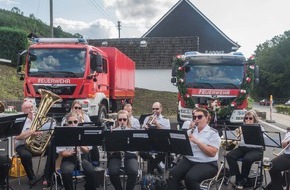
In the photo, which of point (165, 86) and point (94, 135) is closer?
point (94, 135)

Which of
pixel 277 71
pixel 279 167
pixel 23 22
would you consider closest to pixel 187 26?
pixel 23 22

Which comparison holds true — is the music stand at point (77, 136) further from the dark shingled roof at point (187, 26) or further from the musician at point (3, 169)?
the dark shingled roof at point (187, 26)

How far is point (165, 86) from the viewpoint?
32281 millimetres

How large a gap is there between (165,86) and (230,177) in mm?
24715

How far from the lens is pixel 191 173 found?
599cm

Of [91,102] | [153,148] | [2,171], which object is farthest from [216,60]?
[2,171]

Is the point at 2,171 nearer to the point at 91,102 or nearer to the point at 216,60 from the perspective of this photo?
the point at 91,102

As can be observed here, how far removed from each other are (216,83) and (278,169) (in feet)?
17.0

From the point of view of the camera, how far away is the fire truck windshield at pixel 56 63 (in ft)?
37.7

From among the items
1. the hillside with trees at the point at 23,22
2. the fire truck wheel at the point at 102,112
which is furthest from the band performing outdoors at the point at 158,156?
the hillside with trees at the point at 23,22

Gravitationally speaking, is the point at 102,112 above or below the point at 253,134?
below

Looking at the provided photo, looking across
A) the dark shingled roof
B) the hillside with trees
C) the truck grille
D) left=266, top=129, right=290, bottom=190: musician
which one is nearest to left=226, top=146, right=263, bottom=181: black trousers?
left=266, top=129, right=290, bottom=190: musician

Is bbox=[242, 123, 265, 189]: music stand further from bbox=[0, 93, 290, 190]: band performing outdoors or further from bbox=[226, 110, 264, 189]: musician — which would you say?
bbox=[226, 110, 264, 189]: musician

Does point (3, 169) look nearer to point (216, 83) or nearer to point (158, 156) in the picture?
point (158, 156)
